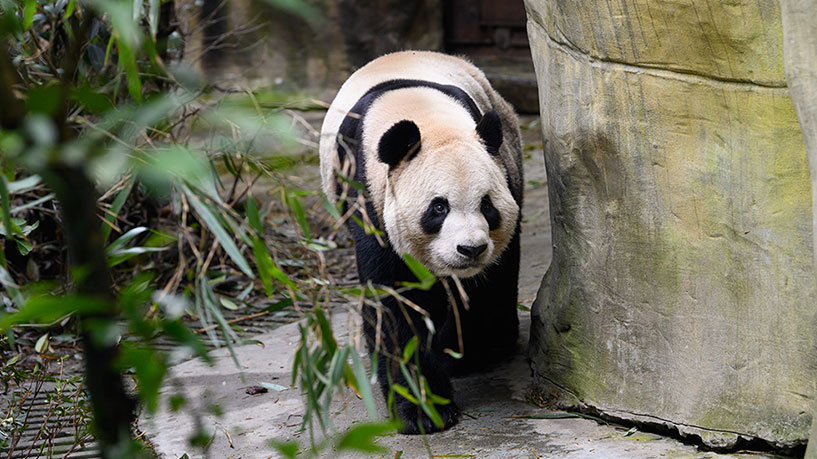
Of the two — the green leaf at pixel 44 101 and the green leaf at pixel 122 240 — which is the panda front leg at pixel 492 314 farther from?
the green leaf at pixel 44 101

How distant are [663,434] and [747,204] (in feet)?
2.93

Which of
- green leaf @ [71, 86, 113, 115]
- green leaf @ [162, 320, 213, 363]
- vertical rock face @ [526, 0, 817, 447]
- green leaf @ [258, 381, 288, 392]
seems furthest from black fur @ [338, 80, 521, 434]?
green leaf @ [71, 86, 113, 115]

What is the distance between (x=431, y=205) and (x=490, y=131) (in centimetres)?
40

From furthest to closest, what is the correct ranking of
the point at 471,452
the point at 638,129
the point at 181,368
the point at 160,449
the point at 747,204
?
1. the point at 181,368
2. the point at 160,449
3. the point at 471,452
4. the point at 638,129
5. the point at 747,204

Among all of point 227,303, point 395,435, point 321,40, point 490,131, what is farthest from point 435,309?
point 321,40

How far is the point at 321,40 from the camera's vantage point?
9578mm

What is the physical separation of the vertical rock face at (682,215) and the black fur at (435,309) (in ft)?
1.43

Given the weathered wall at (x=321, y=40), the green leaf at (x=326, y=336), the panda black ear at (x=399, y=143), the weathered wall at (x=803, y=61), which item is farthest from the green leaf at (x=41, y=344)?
the weathered wall at (x=321, y=40)

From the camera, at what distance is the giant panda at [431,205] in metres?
3.31

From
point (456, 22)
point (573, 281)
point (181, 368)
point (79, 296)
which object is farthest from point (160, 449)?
point (456, 22)

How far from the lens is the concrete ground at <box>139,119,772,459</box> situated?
3.16m

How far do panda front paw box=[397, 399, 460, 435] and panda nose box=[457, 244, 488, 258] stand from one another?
66 centimetres

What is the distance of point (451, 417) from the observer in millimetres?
3545

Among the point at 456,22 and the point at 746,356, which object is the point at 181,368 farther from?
the point at 456,22
